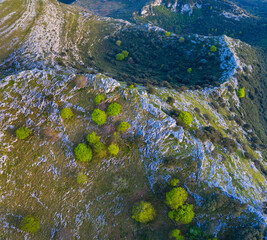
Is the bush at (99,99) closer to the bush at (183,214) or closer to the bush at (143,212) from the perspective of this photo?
the bush at (143,212)

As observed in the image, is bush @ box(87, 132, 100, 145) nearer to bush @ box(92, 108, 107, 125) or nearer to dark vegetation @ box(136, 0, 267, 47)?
bush @ box(92, 108, 107, 125)

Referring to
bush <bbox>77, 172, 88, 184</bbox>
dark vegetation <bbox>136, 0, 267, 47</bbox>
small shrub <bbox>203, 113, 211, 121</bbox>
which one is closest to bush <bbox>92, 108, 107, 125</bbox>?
bush <bbox>77, 172, 88, 184</bbox>

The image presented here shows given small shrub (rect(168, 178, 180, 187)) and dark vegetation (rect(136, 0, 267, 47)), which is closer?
small shrub (rect(168, 178, 180, 187))

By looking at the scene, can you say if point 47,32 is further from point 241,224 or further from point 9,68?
point 241,224

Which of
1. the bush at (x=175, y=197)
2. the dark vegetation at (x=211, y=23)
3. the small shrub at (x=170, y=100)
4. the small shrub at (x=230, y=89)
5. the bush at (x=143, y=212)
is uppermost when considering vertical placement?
the dark vegetation at (x=211, y=23)

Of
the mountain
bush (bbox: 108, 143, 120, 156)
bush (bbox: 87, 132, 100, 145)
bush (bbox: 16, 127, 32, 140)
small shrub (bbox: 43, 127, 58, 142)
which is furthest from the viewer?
small shrub (bbox: 43, 127, 58, 142)

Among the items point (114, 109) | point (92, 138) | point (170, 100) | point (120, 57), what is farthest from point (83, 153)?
point (120, 57)

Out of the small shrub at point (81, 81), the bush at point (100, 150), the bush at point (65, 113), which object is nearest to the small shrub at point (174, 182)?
the bush at point (100, 150)
